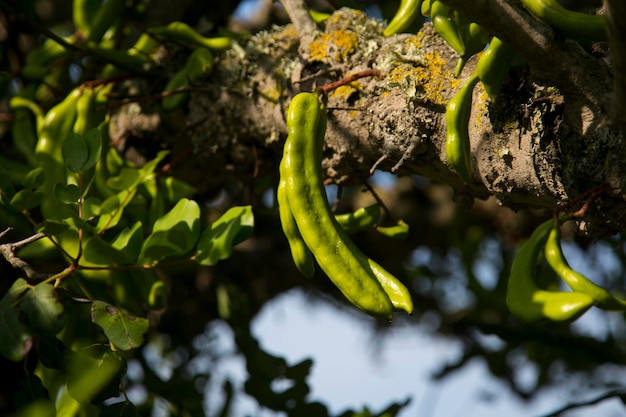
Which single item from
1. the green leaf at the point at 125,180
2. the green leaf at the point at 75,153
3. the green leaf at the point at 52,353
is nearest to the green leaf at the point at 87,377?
the green leaf at the point at 52,353

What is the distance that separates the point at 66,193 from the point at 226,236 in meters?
0.24

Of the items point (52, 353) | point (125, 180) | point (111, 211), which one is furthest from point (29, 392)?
point (125, 180)

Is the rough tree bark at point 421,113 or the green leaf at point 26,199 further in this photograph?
the green leaf at point 26,199

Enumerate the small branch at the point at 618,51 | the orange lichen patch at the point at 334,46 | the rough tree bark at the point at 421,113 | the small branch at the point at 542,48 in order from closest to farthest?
the small branch at the point at 618,51 < the small branch at the point at 542,48 < the rough tree bark at the point at 421,113 < the orange lichen patch at the point at 334,46

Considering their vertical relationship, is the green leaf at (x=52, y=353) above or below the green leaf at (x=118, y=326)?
above

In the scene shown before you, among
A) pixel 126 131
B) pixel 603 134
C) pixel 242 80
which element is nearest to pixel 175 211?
pixel 242 80

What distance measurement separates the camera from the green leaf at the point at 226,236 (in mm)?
1160

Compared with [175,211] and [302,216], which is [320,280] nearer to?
[175,211]

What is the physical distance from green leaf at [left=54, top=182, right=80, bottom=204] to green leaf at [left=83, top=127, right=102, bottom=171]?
0.14 feet

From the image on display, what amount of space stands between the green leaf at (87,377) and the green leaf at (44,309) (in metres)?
0.06

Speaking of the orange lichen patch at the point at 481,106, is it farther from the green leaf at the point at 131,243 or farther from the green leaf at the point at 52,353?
the green leaf at the point at 52,353

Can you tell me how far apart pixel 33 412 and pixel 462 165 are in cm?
60

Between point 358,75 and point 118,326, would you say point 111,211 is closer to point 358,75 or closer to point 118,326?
point 118,326

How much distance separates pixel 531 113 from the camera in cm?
98
